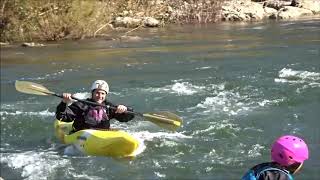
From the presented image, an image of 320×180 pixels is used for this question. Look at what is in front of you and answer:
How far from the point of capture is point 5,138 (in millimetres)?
8758

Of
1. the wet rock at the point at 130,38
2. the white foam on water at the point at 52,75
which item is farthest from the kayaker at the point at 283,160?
the wet rock at the point at 130,38

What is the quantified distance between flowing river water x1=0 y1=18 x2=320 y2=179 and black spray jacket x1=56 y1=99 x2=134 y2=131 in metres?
0.43

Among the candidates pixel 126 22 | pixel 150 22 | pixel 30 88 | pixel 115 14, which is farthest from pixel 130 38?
pixel 30 88

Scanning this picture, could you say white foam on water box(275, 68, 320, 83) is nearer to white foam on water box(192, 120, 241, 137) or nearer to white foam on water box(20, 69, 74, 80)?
white foam on water box(192, 120, 241, 137)

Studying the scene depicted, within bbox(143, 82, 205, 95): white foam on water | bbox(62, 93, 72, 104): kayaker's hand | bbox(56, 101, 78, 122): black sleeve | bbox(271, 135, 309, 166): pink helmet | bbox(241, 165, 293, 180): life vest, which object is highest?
bbox(271, 135, 309, 166): pink helmet

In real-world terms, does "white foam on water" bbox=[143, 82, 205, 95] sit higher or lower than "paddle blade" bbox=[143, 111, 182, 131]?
lower

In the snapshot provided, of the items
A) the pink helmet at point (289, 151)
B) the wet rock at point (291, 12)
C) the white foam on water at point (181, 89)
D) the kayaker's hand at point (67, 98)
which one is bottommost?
the wet rock at point (291, 12)

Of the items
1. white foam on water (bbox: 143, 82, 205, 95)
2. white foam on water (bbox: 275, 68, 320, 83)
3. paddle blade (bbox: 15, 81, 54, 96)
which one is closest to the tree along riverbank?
white foam on water (bbox: 143, 82, 205, 95)

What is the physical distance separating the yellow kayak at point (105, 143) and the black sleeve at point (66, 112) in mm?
233

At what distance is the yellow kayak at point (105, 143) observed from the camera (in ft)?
23.3

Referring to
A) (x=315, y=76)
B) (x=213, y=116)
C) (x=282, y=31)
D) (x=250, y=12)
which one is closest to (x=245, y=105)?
(x=213, y=116)

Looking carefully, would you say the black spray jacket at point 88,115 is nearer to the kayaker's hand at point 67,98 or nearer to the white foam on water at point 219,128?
the kayaker's hand at point 67,98

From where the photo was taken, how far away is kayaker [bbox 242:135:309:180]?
331 centimetres

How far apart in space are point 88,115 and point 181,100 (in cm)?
318
